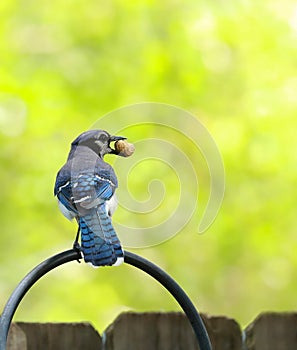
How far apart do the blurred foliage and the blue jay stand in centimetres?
282

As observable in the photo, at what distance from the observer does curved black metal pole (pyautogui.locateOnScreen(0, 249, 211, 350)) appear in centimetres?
163

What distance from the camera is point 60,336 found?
2.16 meters

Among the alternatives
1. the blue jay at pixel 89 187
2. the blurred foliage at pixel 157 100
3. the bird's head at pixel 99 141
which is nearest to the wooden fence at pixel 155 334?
the blue jay at pixel 89 187

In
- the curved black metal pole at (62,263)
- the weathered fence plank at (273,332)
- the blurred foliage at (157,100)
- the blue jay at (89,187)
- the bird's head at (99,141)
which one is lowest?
the curved black metal pole at (62,263)

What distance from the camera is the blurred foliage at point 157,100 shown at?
15.6 feet

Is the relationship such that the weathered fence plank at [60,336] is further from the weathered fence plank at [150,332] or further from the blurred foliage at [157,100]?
the blurred foliage at [157,100]

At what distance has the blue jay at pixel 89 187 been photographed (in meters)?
1.78

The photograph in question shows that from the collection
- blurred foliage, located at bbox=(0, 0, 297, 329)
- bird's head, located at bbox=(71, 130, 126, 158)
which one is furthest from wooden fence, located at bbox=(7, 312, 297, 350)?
blurred foliage, located at bbox=(0, 0, 297, 329)

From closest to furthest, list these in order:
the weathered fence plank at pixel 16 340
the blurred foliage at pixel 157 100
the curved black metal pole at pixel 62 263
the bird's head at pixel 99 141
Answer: the curved black metal pole at pixel 62 263 < the bird's head at pixel 99 141 < the weathered fence plank at pixel 16 340 < the blurred foliage at pixel 157 100

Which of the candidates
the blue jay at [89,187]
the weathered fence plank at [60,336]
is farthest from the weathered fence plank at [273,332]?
the blue jay at [89,187]

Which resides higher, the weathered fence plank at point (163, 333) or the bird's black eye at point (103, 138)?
the bird's black eye at point (103, 138)

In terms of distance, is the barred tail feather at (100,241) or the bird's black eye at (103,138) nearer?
the barred tail feather at (100,241)

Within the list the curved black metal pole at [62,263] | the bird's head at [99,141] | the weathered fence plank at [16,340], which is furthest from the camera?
the weathered fence plank at [16,340]

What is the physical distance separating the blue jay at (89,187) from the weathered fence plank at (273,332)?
1.99 ft
